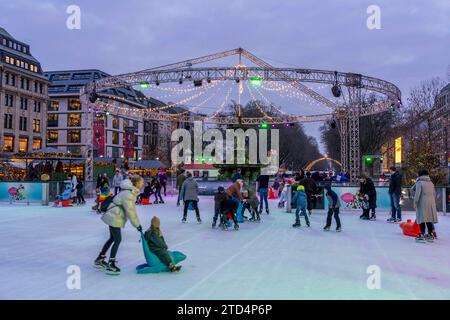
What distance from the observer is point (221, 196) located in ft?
40.4

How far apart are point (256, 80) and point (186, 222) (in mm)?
12931

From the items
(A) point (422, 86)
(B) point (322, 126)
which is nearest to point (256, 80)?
(A) point (422, 86)

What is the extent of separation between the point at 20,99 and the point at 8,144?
6.33 m

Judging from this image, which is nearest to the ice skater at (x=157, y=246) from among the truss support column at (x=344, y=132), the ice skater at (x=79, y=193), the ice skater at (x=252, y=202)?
the ice skater at (x=252, y=202)

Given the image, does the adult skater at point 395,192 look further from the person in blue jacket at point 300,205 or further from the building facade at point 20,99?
the building facade at point 20,99

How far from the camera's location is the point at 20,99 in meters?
55.9

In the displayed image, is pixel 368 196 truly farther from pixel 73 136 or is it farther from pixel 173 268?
pixel 73 136

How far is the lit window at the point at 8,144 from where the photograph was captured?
52.3 m

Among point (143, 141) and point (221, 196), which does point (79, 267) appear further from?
point (143, 141)

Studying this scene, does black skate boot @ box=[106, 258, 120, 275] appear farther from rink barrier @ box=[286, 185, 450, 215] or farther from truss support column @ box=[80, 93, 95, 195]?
truss support column @ box=[80, 93, 95, 195]

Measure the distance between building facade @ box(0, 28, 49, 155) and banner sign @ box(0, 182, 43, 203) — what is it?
3195 cm

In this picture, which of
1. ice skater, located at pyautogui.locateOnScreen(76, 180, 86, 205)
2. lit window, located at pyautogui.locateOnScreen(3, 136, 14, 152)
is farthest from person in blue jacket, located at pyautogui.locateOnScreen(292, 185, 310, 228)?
lit window, located at pyautogui.locateOnScreen(3, 136, 14, 152)

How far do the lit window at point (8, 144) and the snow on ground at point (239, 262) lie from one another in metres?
43.4

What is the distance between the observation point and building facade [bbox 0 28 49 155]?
52656 mm
